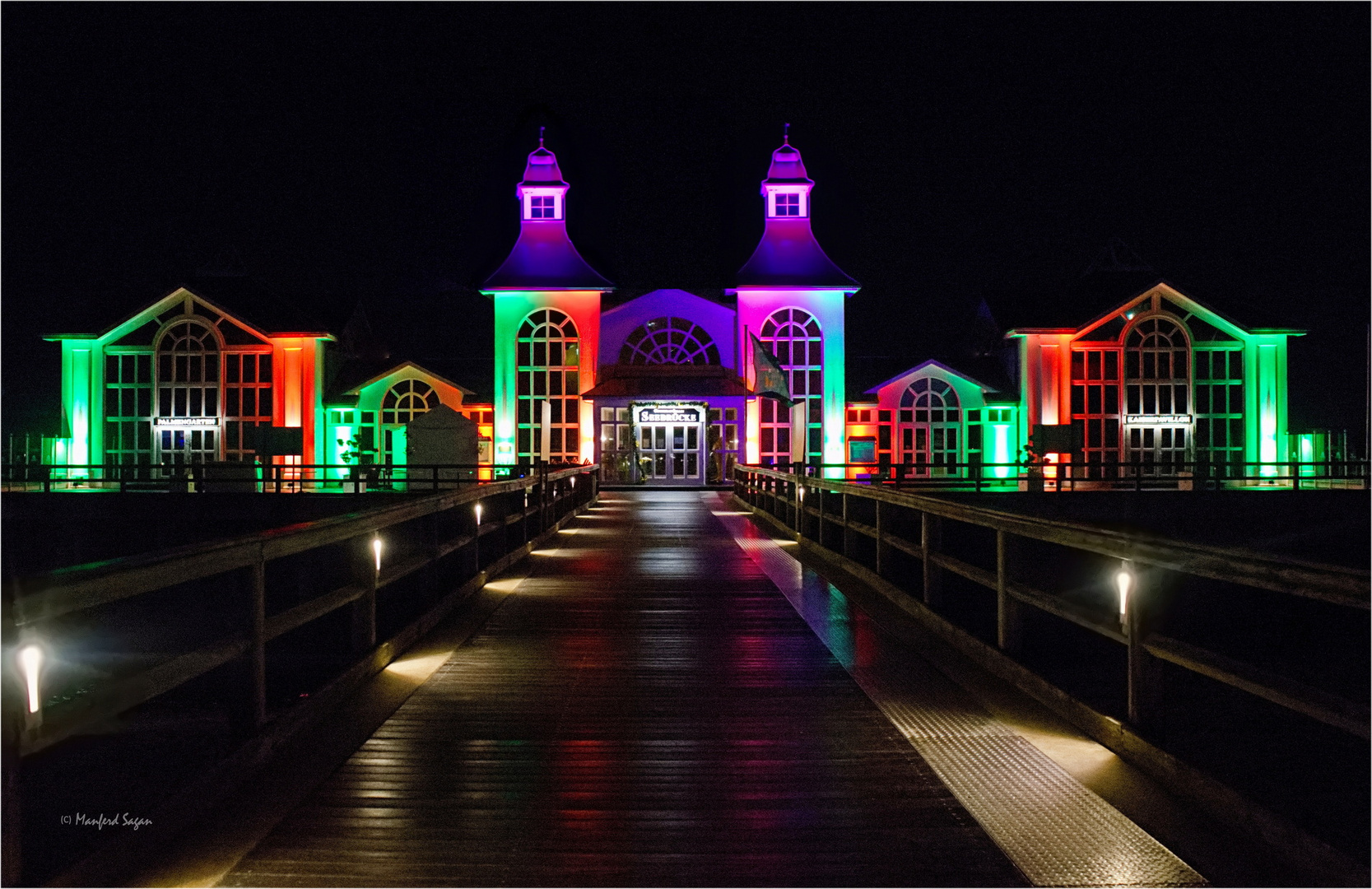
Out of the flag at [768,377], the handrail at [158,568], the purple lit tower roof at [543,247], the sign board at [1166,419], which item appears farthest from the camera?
the purple lit tower roof at [543,247]

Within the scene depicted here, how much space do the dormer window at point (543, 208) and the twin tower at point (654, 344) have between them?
0.09ft

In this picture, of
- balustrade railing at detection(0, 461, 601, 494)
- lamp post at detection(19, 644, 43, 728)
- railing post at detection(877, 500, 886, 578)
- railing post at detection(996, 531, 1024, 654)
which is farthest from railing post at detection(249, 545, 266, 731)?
balustrade railing at detection(0, 461, 601, 494)

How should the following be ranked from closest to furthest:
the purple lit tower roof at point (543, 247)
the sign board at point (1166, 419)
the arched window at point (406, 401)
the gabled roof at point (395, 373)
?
the sign board at point (1166, 419), the purple lit tower roof at point (543, 247), the gabled roof at point (395, 373), the arched window at point (406, 401)

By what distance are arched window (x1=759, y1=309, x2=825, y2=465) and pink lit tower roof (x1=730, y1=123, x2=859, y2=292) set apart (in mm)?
1188

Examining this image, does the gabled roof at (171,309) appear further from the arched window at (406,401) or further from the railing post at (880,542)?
the railing post at (880,542)

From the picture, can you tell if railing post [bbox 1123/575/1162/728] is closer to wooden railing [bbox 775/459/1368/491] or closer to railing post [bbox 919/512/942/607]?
railing post [bbox 919/512/942/607]

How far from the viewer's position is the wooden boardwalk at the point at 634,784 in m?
4.01

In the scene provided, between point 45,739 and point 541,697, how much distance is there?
3581 mm

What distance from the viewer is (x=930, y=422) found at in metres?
41.1

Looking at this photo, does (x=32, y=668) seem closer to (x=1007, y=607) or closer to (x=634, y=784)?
(x=634, y=784)

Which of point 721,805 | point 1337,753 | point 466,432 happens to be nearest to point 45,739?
point 721,805

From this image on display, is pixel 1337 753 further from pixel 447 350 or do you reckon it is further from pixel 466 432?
pixel 447 350

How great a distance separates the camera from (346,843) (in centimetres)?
421

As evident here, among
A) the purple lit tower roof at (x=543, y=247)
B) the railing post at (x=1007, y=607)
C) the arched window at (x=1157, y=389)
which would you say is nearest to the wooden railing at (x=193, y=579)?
the railing post at (x=1007, y=607)
